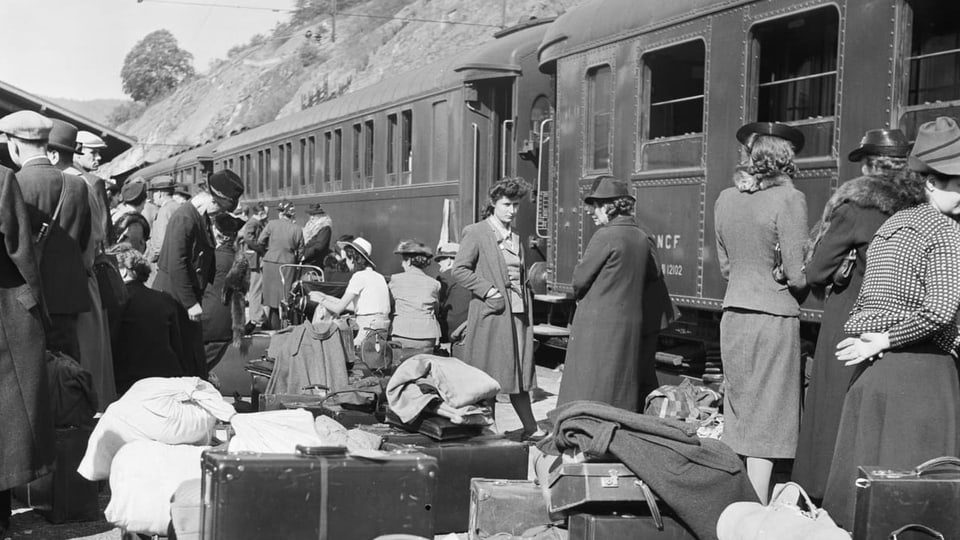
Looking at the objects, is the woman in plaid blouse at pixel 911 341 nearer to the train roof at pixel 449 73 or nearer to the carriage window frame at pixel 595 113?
Answer: the carriage window frame at pixel 595 113

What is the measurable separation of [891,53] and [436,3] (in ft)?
162

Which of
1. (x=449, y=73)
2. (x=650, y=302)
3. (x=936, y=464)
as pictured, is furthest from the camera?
(x=449, y=73)

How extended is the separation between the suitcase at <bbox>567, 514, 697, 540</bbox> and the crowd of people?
0.80m

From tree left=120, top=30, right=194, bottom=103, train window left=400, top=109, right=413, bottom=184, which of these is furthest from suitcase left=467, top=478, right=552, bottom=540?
tree left=120, top=30, right=194, bottom=103

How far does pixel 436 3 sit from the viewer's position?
54.4 metres

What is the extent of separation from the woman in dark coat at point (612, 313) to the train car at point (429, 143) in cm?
579

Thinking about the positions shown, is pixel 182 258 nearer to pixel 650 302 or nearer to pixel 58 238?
pixel 58 238

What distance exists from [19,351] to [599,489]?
9.26 feet

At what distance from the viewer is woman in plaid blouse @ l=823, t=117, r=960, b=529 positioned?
4.61 meters

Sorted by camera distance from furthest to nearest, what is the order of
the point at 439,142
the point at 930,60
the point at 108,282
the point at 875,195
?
1. the point at 439,142
2. the point at 108,282
3. the point at 930,60
4. the point at 875,195

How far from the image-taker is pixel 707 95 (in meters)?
8.16

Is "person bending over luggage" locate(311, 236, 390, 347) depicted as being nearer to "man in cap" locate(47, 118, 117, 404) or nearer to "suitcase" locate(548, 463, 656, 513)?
"man in cap" locate(47, 118, 117, 404)

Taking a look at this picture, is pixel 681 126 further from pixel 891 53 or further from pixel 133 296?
pixel 133 296

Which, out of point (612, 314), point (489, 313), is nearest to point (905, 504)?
point (612, 314)
